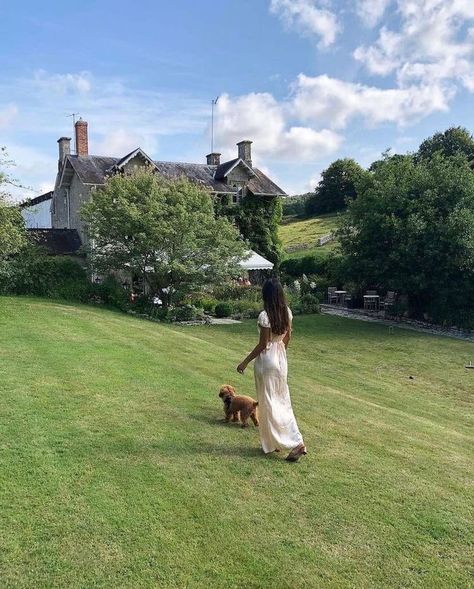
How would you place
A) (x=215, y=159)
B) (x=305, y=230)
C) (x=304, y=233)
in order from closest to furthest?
(x=215, y=159) → (x=304, y=233) → (x=305, y=230)

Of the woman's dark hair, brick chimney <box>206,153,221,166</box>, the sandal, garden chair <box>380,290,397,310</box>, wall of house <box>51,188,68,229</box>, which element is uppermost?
brick chimney <box>206,153,221,166</box>

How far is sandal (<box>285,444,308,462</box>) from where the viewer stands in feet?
18.3

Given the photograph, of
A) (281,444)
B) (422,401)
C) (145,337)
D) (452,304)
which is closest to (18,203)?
(145,337)

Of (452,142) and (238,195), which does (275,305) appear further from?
(452,142)

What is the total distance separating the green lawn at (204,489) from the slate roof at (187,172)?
74.2ft

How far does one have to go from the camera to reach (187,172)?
34750 millimetres

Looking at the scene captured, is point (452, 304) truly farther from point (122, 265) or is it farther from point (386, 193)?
point (122, 265)

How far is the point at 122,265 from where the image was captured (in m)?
22.3

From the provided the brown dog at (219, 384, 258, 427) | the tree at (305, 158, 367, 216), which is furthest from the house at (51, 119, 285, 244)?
the tree at (305, 158, 367, 216)

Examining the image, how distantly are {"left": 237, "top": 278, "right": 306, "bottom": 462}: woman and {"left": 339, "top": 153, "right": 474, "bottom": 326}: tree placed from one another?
18.0 metres

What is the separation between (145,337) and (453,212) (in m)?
14.6

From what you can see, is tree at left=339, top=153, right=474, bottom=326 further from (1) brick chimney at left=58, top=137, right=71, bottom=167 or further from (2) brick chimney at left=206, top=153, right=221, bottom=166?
(1) brick chimney at left=58, top=137, right=71, bottom=167

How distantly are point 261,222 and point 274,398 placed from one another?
29481 millimetres

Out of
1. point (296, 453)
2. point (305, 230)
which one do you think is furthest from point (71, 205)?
point (305, 230)
